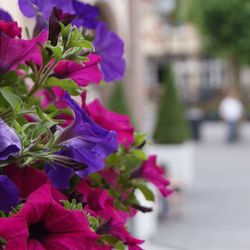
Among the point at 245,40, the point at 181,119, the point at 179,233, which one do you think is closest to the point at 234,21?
the point at 245,40

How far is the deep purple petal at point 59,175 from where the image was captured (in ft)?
3.08

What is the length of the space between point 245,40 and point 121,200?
1907cm

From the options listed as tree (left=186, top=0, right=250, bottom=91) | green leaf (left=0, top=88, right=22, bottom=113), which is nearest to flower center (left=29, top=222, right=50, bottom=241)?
green leaf (left=0, top=88, right=22, bottom=113)

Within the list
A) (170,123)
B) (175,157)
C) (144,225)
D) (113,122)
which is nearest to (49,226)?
(113,122)

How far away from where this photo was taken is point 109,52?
4.05ft

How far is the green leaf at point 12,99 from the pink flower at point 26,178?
0.30ft

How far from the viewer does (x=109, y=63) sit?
1.23m

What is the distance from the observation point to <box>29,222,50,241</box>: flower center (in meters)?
0.83

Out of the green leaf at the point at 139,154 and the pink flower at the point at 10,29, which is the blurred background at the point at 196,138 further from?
the pink flower at the point at 10,29

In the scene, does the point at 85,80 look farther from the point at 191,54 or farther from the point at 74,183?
the point at 191,54

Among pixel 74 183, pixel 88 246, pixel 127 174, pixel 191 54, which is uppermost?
pixel 191 54

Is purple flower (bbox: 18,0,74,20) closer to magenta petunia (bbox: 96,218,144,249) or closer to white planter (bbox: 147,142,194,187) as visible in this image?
magenta petunia (bbox: 96,218,144,249)

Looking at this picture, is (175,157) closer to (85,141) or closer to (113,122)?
(113,122)

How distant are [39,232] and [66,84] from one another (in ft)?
0.96
